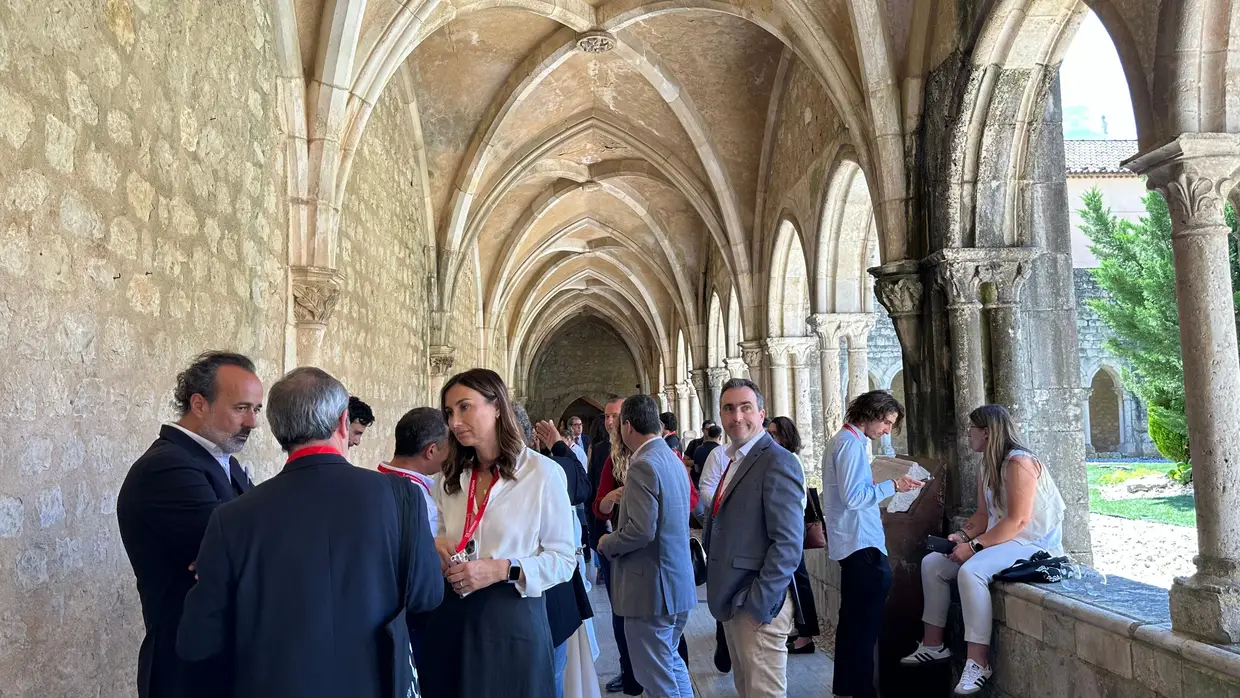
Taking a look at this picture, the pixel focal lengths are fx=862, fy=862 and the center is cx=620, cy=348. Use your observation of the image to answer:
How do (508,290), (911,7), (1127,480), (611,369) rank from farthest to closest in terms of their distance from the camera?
1. (611,369)
2. (508,290)
3. (1127,480)
4. (911,7)

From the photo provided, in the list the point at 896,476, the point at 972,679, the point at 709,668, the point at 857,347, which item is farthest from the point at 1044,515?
the point at 857,347

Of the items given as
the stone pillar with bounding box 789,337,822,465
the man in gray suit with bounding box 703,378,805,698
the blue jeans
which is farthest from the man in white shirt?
the stone pillar with bounding box 789,337,822,465

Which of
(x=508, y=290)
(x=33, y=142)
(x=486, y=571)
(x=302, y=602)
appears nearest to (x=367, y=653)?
(x=302, y=602)

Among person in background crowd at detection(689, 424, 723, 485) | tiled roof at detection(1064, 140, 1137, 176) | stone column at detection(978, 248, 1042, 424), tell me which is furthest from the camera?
tiled roof at detection(1064, 140, 1137, 176)

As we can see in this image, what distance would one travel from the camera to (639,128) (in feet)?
34.2

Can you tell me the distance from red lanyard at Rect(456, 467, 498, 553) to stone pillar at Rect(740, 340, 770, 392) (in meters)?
8.59

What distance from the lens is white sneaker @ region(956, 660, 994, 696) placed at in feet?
11.4

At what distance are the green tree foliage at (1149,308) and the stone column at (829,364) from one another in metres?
7.78

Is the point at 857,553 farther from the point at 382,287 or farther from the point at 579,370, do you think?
the point at 579,370

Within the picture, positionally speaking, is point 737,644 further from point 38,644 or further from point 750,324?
point 750,324

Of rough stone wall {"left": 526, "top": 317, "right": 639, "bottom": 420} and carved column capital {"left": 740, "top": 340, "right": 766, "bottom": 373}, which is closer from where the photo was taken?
carved column capital {"left": 740, "top": 340, "right": 766, "bottom": 373}

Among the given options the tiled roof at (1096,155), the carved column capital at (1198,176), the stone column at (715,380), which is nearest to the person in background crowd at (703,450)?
the carved column capital at (1198,176)

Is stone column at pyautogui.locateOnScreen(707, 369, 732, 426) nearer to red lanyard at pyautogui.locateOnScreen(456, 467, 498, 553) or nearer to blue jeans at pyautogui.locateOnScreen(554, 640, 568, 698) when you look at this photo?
blue jeans at pyautogui.locateOnScreen(554, 640, 568, 698)

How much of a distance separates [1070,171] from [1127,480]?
9.30 metres
